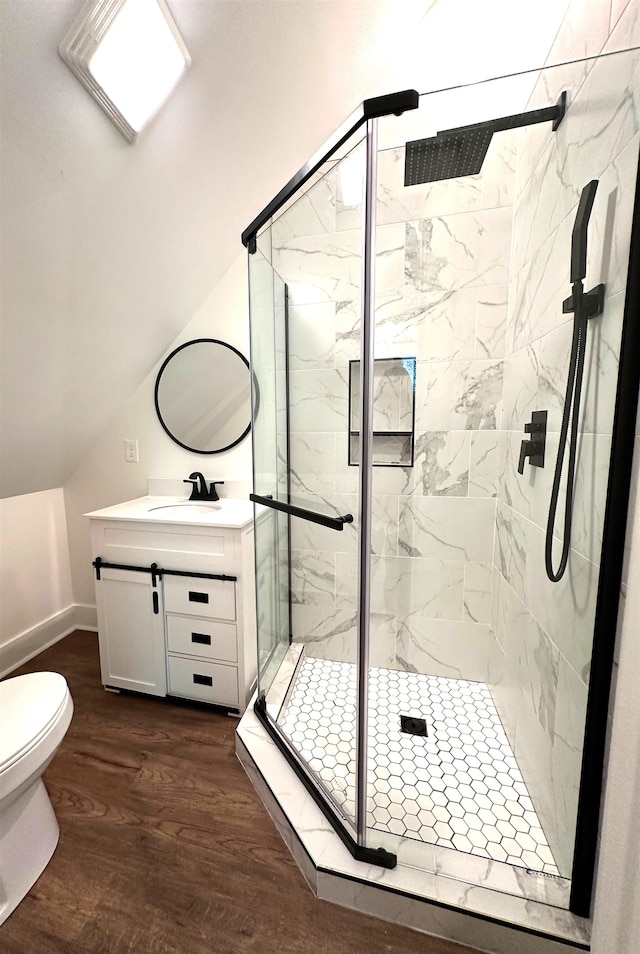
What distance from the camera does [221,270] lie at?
1915 millimetres

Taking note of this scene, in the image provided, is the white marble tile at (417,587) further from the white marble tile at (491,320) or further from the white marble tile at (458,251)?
the white marble tile at (458,251)

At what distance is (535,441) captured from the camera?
1.24 m

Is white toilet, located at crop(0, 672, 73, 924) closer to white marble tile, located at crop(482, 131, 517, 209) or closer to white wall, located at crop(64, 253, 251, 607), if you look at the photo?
white wall, located at crop(64, 253, 251, 607)

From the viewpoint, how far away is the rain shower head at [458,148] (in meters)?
1.18

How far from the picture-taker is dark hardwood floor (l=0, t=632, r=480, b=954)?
93 cm

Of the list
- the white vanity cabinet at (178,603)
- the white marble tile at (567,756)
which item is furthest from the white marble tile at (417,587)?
the white marble tile at (567,756)

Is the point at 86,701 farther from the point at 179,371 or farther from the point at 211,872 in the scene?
the point at 179,371

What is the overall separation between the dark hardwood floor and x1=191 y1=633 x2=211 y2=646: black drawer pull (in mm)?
337

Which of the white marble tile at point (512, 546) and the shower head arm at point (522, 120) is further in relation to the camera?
the white marble tile at point (512, 546)

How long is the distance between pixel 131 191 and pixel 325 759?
204cm

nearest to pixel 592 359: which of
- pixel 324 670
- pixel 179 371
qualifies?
pixel 324 670

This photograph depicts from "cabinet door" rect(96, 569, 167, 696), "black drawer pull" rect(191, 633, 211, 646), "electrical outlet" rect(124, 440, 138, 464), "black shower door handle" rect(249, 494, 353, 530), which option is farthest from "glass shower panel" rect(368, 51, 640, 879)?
"electrical outlet" rect(124, 440, 138, 464)

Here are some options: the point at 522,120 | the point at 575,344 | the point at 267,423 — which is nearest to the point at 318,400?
the point at 267,423

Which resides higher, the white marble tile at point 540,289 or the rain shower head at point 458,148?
the rain shower head at point 458,148
